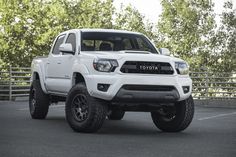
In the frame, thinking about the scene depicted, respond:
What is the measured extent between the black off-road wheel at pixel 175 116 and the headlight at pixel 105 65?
1.29 metres

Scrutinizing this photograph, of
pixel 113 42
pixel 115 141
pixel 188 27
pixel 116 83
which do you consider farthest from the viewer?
pixel 188 27

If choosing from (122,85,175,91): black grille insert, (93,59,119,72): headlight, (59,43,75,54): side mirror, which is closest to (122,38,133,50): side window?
(59,43,75,54): side mirror

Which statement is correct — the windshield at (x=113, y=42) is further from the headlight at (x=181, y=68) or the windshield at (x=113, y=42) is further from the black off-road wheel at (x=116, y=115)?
the black off-road wheel at (x=116, y=115)

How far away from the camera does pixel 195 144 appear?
25.5 feet

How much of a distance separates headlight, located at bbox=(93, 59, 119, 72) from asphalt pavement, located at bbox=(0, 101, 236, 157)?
1.12m

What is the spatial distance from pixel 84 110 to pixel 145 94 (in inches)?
45.3

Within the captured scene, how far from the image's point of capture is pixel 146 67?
8914 mm

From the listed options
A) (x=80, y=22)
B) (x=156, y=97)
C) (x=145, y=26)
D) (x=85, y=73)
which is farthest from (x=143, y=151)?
(x=145, y=26)

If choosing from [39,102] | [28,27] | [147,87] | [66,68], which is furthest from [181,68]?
[28,27]

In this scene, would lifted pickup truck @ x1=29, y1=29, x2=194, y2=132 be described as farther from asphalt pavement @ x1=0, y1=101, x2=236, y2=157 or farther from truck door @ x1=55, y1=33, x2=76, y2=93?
asphalt pavement @ x1=0, y1=101, x2=236, y2=157

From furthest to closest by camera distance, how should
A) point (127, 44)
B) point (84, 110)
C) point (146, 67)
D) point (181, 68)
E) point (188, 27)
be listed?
point (188, 27), point (127, 44), point (181, 68), point (84, 110), point (146, 67)

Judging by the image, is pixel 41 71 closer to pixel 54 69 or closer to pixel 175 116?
pixel 54 69

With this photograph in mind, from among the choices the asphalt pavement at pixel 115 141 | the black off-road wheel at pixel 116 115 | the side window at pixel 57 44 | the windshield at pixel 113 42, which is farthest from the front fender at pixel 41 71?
the black off-road wheel at pixel 116 115

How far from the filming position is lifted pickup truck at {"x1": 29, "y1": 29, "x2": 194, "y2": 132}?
8719 mm
